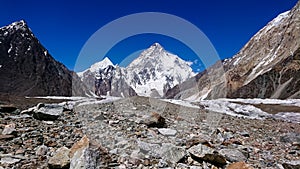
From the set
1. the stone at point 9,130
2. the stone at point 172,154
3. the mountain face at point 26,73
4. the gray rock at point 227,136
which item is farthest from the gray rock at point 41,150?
the mountain face at point 26,73

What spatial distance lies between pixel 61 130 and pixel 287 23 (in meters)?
210

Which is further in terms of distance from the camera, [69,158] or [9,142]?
[9,142]

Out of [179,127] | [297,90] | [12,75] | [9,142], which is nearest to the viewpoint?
[9,142]

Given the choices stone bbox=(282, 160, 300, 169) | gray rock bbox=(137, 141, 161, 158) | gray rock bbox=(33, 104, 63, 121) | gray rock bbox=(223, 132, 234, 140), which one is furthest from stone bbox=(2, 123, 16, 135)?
stone bbox=(282, 160, 300, 169)

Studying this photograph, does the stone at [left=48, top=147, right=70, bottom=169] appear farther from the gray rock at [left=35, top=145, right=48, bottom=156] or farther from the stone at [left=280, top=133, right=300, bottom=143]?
the stone at [left=280, top=133, right=300, bottom=143]

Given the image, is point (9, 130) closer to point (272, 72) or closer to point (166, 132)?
point (166, 132)

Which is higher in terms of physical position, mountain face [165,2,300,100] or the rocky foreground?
mountain face [165,2,300,100]

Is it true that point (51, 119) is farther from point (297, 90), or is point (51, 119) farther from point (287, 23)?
point (287, 23)

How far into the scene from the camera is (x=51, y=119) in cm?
1241

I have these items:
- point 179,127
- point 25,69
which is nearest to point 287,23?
point 25,69

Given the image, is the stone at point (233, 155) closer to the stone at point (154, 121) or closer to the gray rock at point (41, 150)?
the stone at point (154, 121)

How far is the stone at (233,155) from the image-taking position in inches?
371

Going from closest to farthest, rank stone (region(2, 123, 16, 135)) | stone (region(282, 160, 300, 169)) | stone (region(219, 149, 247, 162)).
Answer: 1. stone (region(282, 160, 300, 169))
2. stone (region(219, 149, 247, 162))
3. stone (region(2, 123, 16, 135))

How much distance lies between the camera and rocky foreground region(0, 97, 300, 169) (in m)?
8.16
